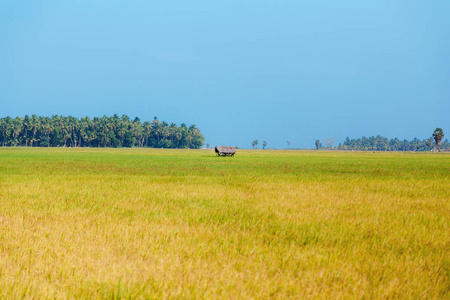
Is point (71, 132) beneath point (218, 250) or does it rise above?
above

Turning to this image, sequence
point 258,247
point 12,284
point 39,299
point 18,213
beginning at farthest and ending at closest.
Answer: point 18,213 → point 258,247 → point 12,284 → point 39,299

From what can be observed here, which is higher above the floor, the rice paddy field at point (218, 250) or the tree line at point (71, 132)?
the tree line at point (71, 132)

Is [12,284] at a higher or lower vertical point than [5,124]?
lower

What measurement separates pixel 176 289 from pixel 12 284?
1.76 m

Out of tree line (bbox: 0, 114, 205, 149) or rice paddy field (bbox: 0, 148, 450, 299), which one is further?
tree line (bbox: 0, 114, 205, 149)

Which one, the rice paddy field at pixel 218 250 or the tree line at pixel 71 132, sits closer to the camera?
the rice paddy field at pixel 218 250

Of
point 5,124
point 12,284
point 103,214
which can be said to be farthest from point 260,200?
point 5,124

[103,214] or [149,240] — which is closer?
[149,240]

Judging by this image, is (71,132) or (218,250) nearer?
(218,250)

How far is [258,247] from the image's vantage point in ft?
16.3

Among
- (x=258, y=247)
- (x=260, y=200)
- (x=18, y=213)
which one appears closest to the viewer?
(x=258, y=247)

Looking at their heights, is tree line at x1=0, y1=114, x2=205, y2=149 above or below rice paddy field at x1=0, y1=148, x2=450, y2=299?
above

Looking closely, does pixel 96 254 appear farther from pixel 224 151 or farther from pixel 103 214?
pixel 224 151

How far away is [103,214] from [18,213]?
1.84 metres
